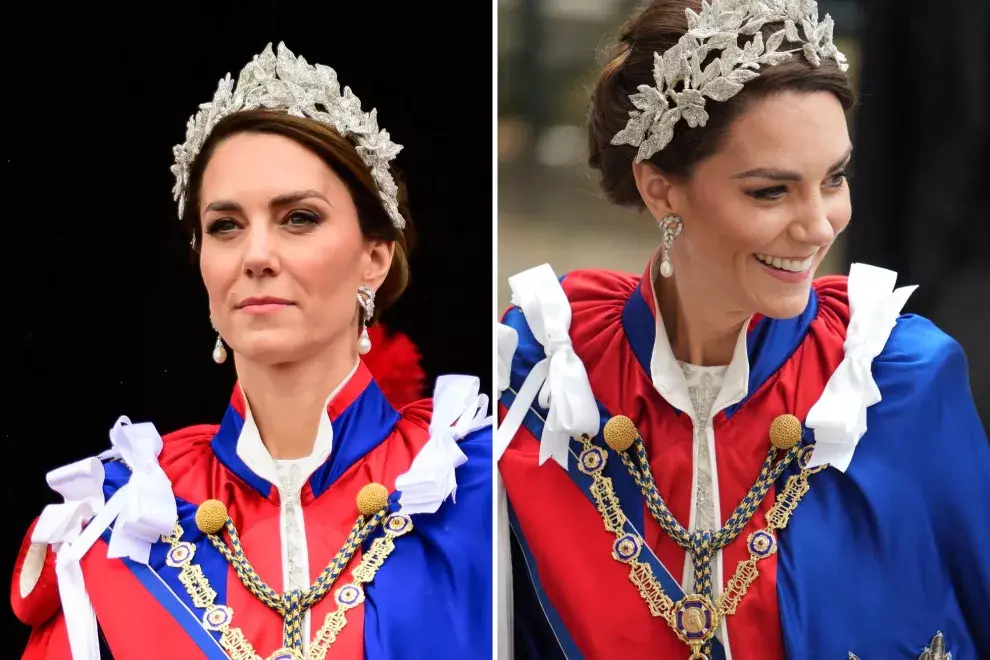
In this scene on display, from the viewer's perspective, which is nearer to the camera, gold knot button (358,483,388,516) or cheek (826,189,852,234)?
cheek (826,189,852,234)

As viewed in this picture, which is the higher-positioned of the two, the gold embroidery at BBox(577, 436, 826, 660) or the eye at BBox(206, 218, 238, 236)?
the eye at BBox(206, 218, 238, 236)

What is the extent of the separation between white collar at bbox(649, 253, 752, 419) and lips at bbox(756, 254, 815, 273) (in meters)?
0.10

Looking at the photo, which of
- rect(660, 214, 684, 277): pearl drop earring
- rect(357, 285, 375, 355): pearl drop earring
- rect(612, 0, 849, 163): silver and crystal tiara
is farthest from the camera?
rect(357, 285, 375, 355): pearl drop earring

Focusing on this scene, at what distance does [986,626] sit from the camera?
1.85 meters

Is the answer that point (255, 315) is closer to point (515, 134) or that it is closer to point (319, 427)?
point (319, 427)

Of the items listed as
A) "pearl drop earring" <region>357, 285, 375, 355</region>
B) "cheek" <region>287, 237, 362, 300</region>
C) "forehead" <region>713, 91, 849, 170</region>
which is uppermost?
"forehead" <region>713, 91, 849, 170</region>

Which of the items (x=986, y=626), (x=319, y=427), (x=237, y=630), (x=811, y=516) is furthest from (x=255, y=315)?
(x=986, y=626)

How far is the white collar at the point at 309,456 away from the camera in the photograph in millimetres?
1938

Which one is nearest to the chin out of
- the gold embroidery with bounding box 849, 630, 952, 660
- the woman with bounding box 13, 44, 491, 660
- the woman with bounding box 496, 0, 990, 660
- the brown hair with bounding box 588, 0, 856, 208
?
the woman with bounding box 13, 44, 491, 660

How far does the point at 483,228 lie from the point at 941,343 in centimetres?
79

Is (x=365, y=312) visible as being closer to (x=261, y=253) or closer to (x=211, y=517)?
(x=261, y=253)

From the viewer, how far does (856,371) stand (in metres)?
1.82

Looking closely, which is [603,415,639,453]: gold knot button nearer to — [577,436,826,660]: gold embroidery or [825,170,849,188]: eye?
[577,436,826,660]: gold embroidery

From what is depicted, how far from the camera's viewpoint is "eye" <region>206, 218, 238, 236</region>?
6.30ft
